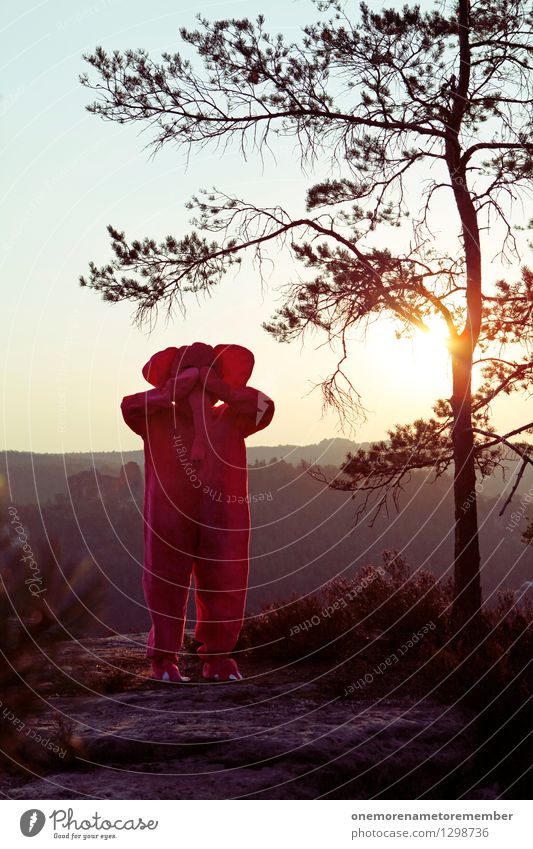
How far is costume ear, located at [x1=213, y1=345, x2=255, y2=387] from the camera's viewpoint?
373 inches

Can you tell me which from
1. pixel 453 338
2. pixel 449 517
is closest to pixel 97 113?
pixel 453 338

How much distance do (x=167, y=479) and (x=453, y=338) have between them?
12.8 ft

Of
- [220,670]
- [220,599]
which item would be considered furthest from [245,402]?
[220,670]

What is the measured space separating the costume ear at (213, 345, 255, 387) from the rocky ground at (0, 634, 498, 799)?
2893 mm

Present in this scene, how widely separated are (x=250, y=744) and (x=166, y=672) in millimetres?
2059

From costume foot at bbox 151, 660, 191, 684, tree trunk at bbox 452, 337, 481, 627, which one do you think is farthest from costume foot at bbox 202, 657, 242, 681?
tree trunk at bbox 452, 337, 481, 627

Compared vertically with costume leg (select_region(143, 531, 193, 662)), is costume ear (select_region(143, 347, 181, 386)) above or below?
above

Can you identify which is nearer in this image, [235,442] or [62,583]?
[62,583]

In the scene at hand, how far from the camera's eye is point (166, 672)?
9367mm

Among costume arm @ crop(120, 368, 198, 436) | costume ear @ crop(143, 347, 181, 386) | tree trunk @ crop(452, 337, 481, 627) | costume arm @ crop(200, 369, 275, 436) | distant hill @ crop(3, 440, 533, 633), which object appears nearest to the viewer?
costume arm @ crop(200, 369, 275, 436)

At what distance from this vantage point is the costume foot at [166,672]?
932cm

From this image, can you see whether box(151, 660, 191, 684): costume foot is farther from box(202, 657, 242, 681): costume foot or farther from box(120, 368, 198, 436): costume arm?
box(120, 368, 198, 436): costume arm

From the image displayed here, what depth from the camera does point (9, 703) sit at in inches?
163
